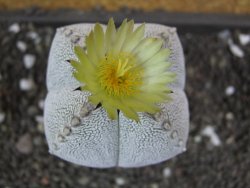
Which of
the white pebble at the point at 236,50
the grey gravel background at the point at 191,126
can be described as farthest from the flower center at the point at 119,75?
the white pebble at the point at 236,50

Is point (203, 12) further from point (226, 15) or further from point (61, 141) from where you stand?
point (61, 141)

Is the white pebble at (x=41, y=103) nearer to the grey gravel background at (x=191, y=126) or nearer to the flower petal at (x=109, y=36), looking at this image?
the grey gravel background at (x=191, y=126)

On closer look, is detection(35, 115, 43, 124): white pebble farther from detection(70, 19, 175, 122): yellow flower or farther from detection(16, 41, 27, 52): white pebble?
detection(70, 19, 175, 122): yellow flower

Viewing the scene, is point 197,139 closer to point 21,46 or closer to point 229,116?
point 229,116

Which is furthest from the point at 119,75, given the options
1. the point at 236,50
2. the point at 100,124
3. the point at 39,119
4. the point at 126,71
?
the point at 236,50

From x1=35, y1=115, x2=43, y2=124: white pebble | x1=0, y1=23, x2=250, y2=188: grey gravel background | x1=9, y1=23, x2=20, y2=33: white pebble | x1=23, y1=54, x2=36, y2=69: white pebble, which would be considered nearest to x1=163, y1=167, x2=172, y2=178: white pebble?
x1=0, y1=23, x2=250, y2=188: grey gravel background

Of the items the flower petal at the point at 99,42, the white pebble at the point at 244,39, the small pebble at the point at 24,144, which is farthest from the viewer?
the white pebble at the point at 244,39

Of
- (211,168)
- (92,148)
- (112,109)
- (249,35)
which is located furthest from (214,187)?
(112,109)
